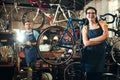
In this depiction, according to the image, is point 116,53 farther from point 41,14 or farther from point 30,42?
point 41,14

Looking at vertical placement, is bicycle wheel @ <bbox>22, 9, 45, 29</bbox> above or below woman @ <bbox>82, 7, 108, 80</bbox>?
above

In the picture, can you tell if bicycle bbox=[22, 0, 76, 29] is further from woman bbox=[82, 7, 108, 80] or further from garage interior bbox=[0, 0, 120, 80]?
woman bbox=[82, 7, 108, 80]

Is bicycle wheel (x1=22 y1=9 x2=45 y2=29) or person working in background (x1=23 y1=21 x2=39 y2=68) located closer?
person working in background (x1=23 y1=21 x2=39 y2=68)

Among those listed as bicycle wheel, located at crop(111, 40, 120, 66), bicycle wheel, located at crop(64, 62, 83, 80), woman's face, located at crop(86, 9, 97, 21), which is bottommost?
bicycle wheel, located at crop(64, 62, 83, 80)

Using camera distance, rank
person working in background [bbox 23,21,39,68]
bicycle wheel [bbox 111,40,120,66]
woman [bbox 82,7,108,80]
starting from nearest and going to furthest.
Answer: woman [bbox 82,7,108,80] → person working in background [bbox 23,21,39,68] → bicycle wheel [bbox 111,40,120,66]

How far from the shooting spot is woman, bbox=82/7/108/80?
5211 millimetres

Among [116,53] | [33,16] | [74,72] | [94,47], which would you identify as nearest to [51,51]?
[74,72]

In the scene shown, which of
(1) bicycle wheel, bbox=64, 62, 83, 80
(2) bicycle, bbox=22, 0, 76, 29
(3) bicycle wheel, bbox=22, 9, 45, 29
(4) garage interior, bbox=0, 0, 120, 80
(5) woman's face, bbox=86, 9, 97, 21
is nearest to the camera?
(5) woman's face, bbox=86, 9, 97, 21

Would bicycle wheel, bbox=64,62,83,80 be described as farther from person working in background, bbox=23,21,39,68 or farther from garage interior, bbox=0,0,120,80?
person working in background, bbox=23,21,39,68

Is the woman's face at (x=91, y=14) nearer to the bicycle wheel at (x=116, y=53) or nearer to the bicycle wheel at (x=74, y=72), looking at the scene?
the bicycle wheel at (x=116, y=53)

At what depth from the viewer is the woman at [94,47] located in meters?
5.21

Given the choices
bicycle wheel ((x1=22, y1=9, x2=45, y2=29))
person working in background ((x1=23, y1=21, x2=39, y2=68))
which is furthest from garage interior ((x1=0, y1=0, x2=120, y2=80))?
person working in background ((x1=23, y1=21, x2=39, y2=68))

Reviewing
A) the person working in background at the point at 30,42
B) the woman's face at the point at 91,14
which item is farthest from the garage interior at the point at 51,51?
the woman's face at the point at 91,14

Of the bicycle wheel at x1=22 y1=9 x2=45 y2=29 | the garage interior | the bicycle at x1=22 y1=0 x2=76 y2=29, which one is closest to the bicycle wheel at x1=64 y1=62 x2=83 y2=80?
the garage interior
